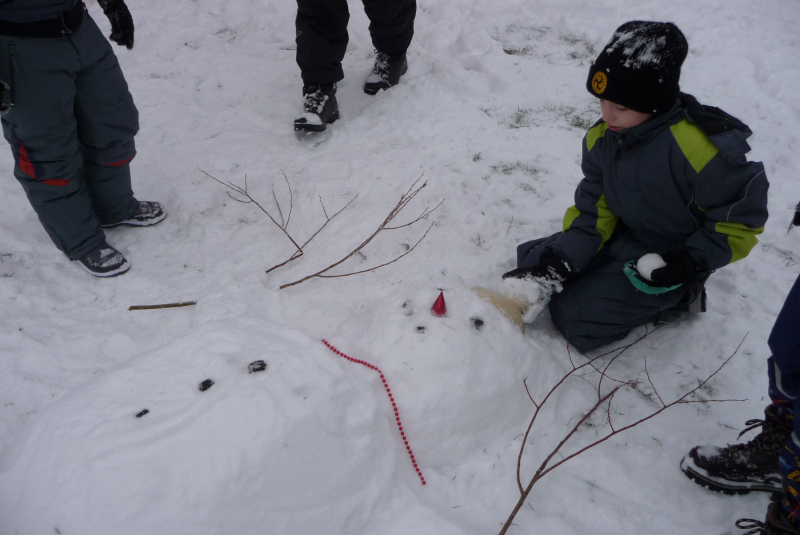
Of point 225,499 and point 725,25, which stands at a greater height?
point 725,25

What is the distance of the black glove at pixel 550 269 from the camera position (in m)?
2.46

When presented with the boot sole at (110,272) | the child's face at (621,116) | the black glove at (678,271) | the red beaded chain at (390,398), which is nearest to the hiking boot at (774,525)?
the black glove at (678,271)

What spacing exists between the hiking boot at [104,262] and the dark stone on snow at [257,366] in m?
1.31

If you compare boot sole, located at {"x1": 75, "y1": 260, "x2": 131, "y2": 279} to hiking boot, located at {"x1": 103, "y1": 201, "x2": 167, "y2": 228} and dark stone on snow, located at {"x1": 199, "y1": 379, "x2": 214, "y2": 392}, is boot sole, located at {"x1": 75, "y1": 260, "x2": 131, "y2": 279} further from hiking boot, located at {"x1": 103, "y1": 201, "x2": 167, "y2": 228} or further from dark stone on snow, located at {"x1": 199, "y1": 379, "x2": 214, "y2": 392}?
dark stone on snow, located at {"x1": 199, "y1": 379, "x2": 214, "y2": 392}

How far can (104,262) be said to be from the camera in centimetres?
264

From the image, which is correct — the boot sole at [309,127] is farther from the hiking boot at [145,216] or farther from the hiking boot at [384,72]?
the hiking boot at [145,216]

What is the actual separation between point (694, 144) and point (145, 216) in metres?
2.84

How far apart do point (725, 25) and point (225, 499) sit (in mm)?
5459

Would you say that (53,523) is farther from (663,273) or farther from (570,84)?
(570,84)

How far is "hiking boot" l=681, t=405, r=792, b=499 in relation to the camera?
1.89 meters

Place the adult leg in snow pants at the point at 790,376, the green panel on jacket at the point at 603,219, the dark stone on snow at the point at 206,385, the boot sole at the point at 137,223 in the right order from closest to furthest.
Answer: the adult leg in snow pants at the point at 790,376 → the dark stone on snow at the point at 206,385 → the green panel on jacket at the point at 603,219 → the boot sole at the point at 137,223

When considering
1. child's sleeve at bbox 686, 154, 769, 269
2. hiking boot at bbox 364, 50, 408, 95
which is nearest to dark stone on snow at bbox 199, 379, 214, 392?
child's sleeve at bbox 686, 154, 769, 269

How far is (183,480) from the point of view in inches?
59.6

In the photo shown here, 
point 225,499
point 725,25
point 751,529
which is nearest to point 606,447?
point 751,529
